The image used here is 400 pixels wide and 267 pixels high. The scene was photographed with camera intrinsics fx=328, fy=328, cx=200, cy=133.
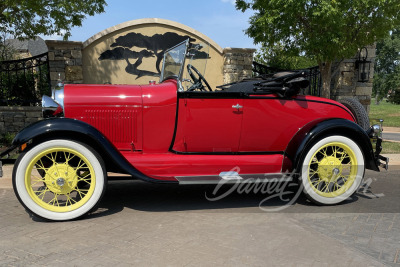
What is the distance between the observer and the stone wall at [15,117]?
883 centimetres

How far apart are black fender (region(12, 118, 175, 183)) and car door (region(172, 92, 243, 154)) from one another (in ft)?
1.95

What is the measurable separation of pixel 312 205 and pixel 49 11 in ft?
28.9

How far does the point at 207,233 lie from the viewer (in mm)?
2994

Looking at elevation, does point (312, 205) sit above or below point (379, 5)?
below

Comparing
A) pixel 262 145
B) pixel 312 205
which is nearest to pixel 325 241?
pixel 312 205

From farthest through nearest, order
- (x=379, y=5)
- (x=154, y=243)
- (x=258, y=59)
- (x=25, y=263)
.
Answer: (x=258, y=59) → (x=379, y=5) → (x=154, y=243) → (x=25, y=263)

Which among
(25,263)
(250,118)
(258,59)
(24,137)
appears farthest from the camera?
(258,59)

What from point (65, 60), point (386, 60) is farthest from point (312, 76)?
point (386, 60)

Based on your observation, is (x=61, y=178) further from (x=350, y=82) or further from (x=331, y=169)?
(x=350, y=82)

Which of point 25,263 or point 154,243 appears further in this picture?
point 154,243

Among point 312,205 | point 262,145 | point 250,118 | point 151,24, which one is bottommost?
point 312,205

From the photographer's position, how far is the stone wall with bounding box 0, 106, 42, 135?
348 inches

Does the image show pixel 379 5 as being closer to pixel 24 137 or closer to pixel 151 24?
pixel 151 24

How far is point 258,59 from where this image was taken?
46.1 ft
